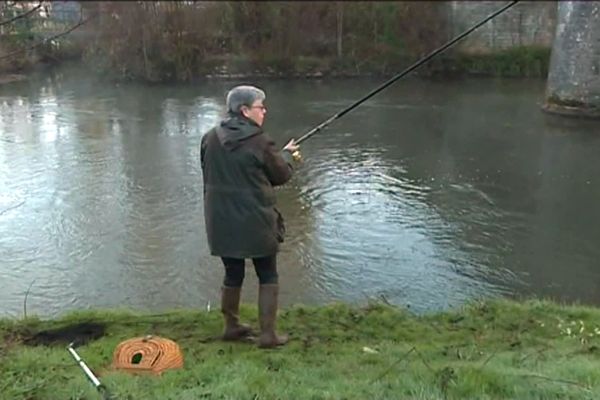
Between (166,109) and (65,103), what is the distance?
270cm

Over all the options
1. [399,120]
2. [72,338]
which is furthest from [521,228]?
[399,120]

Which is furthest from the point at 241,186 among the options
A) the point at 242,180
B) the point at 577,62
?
the point at 577,62

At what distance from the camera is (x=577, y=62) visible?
639 inches

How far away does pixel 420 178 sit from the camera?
10.5m

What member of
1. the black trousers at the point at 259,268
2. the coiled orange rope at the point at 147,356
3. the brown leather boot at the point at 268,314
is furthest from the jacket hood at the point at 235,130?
the coiled orange rope at the point at 147,356

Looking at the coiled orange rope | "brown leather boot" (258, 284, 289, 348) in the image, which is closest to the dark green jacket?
"brown leather boot" (258, 284, 289, 348)

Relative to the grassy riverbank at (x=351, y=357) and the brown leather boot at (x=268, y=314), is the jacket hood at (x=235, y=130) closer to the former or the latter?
the brown leather boot at (x=268, y=314)

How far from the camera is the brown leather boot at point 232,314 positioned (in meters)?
4.35

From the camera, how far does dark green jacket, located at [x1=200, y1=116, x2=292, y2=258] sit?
4004mm

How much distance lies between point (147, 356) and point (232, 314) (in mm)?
704

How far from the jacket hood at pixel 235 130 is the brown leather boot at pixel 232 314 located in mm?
909

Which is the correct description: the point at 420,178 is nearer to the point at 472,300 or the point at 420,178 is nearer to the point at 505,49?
the point at 472,300

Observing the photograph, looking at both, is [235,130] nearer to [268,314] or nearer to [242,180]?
[242,180]

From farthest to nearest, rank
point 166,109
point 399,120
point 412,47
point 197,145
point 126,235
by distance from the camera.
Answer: point 412,47 → point 166,109 → point 399,120 → point 197,145 → point 126,235
